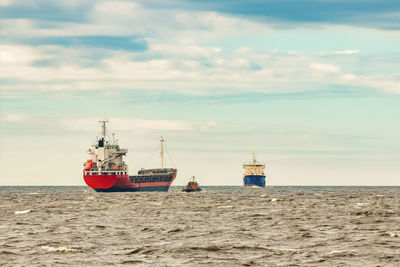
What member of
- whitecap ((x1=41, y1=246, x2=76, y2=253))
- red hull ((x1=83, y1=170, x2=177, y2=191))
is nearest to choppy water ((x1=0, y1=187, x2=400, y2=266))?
whitecap ((x1=41, y1=246, x2=76, y2=253))

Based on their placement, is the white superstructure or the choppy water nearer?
the choppy water

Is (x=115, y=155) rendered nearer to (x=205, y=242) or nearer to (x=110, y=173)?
(x=110, y=173)

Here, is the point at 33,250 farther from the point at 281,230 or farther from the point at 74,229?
the point at 281,230

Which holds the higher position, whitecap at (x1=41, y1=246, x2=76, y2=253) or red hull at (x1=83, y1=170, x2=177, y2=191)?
red hull at (x1=83, y1=170, x2=177, y2=191)

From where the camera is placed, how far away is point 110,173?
150 metres

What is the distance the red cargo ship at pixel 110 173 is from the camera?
487ft

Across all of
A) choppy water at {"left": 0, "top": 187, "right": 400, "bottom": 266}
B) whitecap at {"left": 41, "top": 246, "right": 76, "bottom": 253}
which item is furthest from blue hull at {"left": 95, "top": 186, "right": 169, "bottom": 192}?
whitecap at {"left": 41, "top": 246, "right": 76, "bottom": 253}

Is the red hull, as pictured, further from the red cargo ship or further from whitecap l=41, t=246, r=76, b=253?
whitecap l=41, t=246, r=76, b=253

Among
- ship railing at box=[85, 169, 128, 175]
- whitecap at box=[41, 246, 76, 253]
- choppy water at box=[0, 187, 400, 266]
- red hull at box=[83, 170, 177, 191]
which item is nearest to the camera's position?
choppy water at box=[0, 187, 400, 266]

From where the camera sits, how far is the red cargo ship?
148m

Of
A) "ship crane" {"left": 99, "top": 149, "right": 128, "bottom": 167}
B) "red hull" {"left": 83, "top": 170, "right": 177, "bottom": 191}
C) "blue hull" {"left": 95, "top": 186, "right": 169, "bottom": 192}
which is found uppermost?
"ship crane" {"left": 99, "top": 149, "right": 128, "bottom": 167}

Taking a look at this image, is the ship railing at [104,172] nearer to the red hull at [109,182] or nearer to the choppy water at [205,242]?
the red hull at [109,182]

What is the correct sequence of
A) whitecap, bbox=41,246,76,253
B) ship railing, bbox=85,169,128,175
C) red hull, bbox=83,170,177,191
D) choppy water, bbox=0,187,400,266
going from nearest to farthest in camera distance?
1. choppy water, bbox=0,187,400,266
2. whitecap, bbox=41,246,76,253
3. red hull, bbox=83,170,177,191
4. ship railing, bbox=85,169,128,175

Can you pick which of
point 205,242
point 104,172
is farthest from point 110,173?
point 205,242
